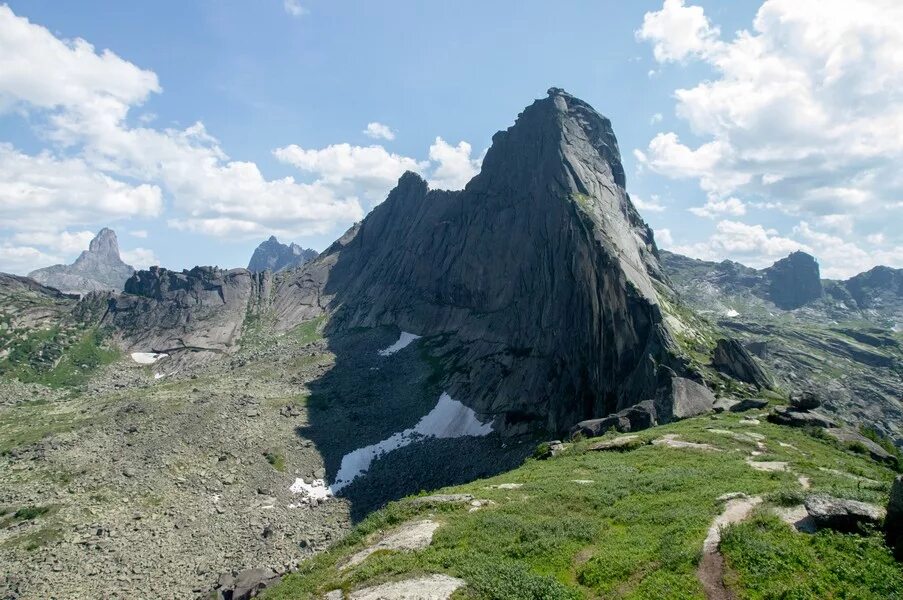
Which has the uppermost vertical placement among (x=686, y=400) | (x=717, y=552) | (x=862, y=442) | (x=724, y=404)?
(x=717, y=552)

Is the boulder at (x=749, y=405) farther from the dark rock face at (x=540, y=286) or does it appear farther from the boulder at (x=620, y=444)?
the boulder at (x=620, y=444)

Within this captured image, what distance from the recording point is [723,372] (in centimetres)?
7056

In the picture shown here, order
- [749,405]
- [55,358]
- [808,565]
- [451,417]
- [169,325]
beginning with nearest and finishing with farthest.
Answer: [808,565] < [749,405] < [451,417] < [55,358] < [169,325]

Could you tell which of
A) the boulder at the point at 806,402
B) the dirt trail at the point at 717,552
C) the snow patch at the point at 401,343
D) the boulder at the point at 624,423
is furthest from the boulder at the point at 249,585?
the snow patch at the point at 401,343

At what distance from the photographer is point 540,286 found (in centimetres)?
12306

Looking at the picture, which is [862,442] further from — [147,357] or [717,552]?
[147,357]

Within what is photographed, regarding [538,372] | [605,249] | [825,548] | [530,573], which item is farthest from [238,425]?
[825,548]

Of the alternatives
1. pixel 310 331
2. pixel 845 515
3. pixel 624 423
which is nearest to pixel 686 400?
pixel 624 423

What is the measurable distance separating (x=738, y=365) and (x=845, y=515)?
59.6m

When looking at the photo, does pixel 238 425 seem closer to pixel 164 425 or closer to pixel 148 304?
pixel 164 425

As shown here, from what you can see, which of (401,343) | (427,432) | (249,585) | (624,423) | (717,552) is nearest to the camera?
(717,552)

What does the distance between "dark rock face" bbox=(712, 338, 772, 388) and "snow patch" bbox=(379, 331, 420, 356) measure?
91126 millimetres

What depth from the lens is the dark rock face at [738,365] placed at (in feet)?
229

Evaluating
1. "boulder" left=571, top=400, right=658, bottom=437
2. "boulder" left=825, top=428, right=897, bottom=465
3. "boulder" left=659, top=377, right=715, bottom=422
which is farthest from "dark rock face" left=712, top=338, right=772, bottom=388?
"boulder" left=825, top=428, right=897, bottom=465
